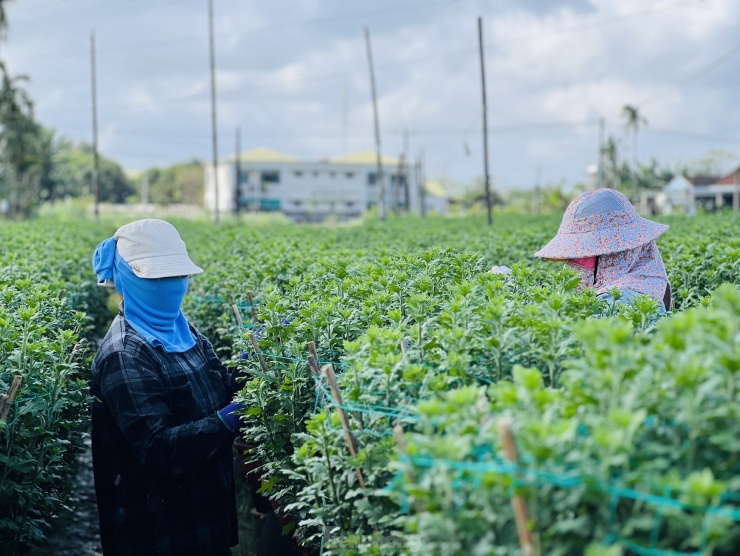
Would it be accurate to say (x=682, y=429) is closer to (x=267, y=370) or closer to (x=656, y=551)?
(x=656, y=551)

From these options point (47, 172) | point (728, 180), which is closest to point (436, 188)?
point (728, 180)

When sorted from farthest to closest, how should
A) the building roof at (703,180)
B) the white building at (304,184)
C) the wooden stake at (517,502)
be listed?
the white building at (304,184) → the building roof at (703,180) → the wooden stake at (517,502)

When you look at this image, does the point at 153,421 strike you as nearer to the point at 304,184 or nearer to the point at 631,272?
the point at 631,272

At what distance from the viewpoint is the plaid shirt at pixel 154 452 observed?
357 centimetres

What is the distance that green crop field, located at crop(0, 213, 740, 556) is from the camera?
6.40 feet

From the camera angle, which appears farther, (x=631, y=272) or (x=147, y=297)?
(x=631, y=272)

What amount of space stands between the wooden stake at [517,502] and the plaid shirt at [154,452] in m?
2.02

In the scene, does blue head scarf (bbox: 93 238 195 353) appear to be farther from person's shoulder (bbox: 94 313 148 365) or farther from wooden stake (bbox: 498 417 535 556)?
wooden stake (bbox: 498 417 535 556)

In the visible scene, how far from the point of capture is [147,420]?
3562mm

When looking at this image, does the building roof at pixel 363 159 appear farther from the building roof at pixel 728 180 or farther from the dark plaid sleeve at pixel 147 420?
the dark plaid sleeve at pixel 147 420

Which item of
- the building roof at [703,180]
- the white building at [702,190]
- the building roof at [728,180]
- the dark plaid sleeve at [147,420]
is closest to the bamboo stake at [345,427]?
the dark plaid sleeve at [147,420]

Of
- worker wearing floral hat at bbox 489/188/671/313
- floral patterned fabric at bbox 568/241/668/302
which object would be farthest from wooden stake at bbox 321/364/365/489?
floral patterned fabric at bbox 568/241/668/302

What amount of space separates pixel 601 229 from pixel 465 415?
285 cm

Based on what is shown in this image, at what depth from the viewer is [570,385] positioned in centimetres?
225
